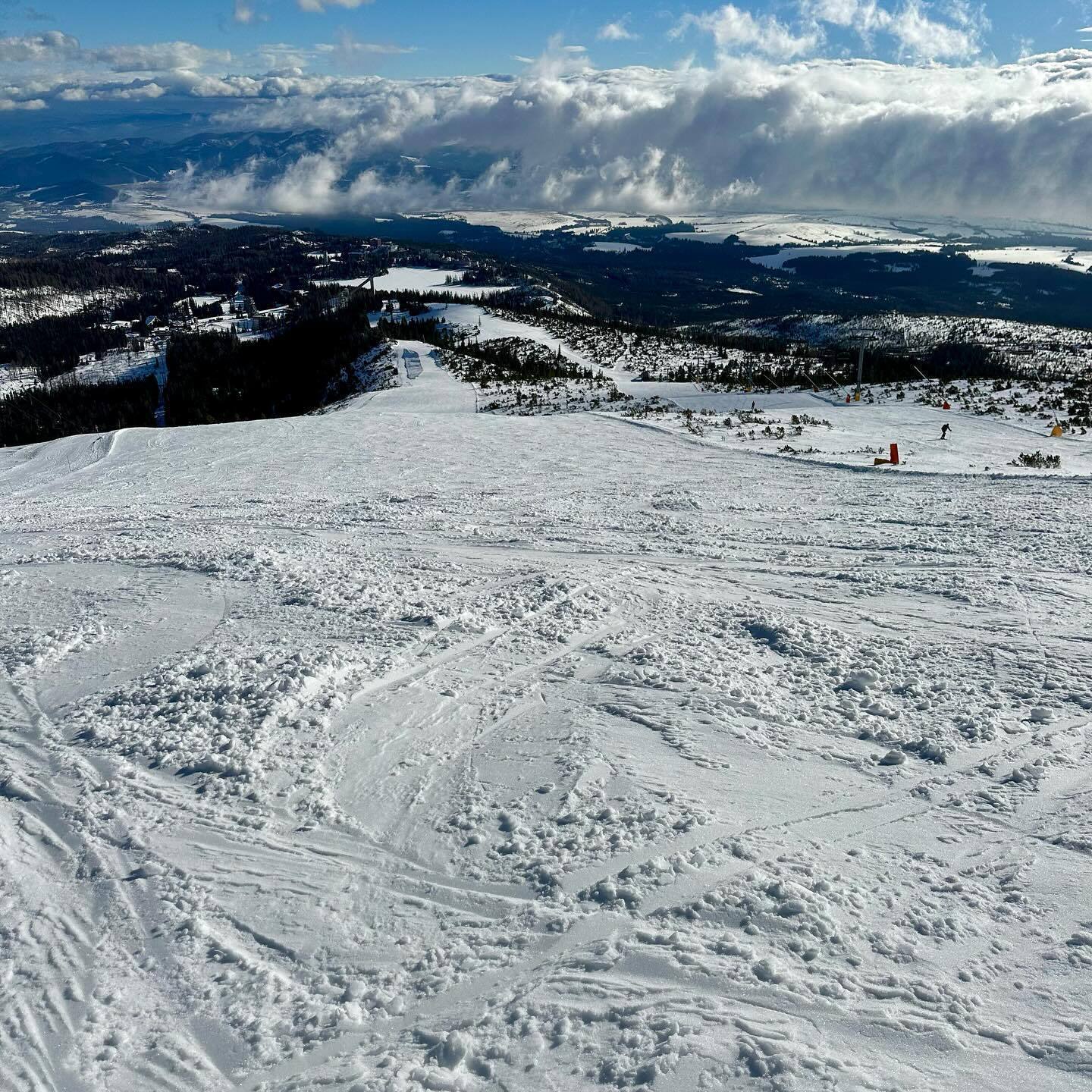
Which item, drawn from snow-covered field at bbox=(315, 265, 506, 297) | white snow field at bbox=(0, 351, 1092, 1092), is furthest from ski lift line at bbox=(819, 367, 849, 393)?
snow-covered field at bbox=(315, 265, 506, 297)

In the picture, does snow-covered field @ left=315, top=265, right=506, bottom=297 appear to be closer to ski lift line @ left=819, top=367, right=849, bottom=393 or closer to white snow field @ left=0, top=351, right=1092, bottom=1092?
ski lift line @ left=819, top=367, right=849, bottom=393

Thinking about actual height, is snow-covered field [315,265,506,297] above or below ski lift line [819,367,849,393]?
above

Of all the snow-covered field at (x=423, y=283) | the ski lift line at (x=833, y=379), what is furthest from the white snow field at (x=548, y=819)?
the snow-covered field at (x=423, y=283)

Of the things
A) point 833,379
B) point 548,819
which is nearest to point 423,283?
point 833,379

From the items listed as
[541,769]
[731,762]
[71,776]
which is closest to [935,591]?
[731,762]

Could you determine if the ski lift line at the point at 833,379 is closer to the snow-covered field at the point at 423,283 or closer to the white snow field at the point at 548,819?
the white snow field at the point at 548,819

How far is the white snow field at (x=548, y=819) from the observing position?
3660 mm

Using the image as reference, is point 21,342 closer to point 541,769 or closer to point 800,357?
point 800,357

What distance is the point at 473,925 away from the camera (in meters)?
4.29

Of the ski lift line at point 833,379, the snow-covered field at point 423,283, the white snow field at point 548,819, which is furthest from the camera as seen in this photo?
the snow-covered field at point 423,283

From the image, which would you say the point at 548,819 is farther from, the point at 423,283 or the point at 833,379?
the point at 423,283

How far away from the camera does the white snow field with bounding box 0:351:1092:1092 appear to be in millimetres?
3660

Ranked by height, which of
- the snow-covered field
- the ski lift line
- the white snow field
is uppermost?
the snow-covered field

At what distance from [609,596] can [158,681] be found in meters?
4.95
